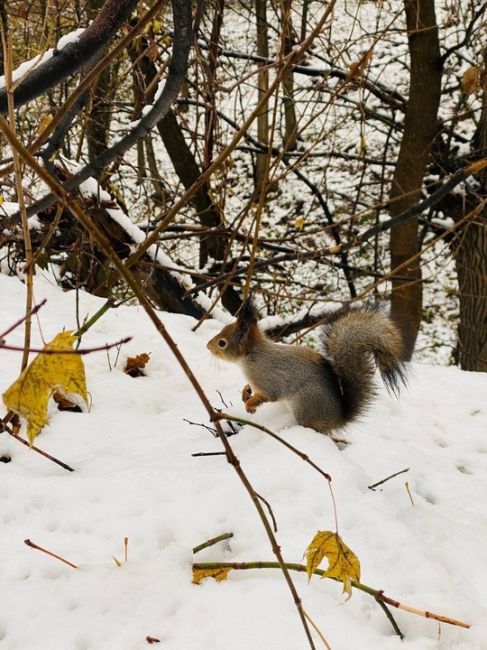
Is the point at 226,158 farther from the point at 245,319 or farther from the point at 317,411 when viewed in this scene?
the point at 317,411

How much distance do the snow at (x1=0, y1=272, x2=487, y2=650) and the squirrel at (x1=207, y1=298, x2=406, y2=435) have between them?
0.35 ft

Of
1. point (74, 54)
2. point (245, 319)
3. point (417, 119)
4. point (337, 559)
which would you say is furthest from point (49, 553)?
point (417, 119)

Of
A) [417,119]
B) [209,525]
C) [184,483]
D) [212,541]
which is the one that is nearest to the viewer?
[212,541]

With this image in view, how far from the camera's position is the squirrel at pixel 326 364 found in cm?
244

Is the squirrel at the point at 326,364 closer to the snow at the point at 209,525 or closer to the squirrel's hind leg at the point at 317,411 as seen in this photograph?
the squirrel's hind leg at the point at 317,411

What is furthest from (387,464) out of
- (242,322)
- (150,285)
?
(150,285)

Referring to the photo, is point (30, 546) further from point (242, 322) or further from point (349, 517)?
point (242, 322)

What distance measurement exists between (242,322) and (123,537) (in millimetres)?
1159

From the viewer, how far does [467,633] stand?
1459 mm

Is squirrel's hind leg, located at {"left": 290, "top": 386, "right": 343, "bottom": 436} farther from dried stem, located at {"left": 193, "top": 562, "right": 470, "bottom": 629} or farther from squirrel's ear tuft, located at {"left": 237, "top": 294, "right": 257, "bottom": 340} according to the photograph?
dried stem, located at {"left": 193, "top": 562, "right": 470, "bottom": 629}

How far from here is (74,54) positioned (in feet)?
4.82

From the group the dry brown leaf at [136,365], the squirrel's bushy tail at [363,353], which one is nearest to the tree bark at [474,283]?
the squirrel's bushy tail at [363,353]

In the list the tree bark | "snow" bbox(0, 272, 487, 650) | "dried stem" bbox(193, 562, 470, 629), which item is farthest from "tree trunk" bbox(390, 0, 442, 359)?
"dried stem" bbox(193, 562, 470, 629)

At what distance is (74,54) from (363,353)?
4.95ft
